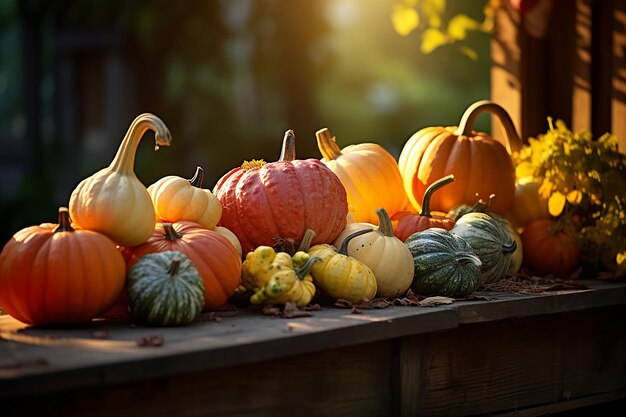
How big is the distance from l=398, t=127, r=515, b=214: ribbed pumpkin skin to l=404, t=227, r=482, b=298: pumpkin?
2.09 ft

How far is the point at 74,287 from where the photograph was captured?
91.0 inches

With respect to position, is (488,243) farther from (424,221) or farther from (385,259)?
(385,259)

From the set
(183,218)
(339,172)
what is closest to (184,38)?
(339,172)

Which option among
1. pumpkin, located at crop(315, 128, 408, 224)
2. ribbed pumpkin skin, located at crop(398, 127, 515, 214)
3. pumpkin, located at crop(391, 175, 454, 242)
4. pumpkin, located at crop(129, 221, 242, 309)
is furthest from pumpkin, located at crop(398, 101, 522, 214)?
pumpkin, located at crop(129, 221, 242, 309)

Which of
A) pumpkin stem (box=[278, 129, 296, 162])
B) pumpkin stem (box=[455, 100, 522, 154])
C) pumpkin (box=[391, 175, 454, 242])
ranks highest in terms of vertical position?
pumpkin stem (box=[455, 100, 522, 154])

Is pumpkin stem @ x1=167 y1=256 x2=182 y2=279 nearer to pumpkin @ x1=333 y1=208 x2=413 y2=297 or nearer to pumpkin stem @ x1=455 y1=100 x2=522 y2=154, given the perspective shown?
pumpkin @ x1=333 y1=208 x2=413 y2=297

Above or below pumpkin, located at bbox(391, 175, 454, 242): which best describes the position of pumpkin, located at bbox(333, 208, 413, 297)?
below

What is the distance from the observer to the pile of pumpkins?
234cm

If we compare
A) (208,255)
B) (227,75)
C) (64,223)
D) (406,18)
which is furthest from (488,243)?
(227,75)

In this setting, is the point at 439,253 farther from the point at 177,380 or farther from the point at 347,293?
the point at 177,380

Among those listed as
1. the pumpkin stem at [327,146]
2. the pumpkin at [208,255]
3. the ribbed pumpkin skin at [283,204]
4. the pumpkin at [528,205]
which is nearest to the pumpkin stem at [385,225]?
the ribbed pumpkin skin at [283,204]

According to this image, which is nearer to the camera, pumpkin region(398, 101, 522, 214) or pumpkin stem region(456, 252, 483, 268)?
pumpkin stem region(456, 252, 483, 268)

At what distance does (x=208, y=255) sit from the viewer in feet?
8.39

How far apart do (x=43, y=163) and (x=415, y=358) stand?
7.09 m
